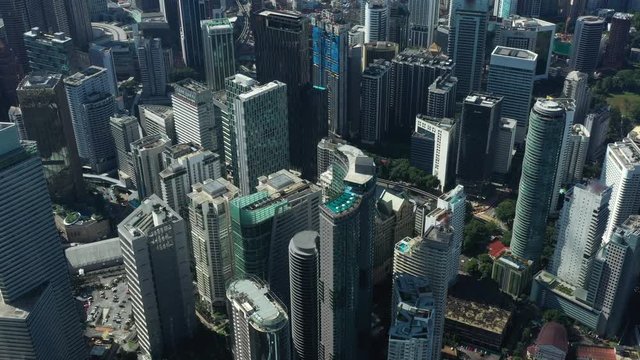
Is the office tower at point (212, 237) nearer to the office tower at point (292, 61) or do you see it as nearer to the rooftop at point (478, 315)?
the office tower at point (292, 61)

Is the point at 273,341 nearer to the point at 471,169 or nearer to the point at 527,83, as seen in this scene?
the point at 471,169

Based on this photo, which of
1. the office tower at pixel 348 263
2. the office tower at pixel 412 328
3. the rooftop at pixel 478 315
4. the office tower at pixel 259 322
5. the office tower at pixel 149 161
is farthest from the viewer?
the office tower at pixel 149 161

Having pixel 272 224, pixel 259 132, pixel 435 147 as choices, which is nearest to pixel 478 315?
pixel 272 224

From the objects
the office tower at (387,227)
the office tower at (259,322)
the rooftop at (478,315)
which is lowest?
the rooftop at (478,315)

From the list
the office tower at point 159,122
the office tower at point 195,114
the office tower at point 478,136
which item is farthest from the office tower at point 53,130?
the office tower at point 478,136

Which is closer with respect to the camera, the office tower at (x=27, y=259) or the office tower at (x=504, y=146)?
the office tower at (x=27, y=259)

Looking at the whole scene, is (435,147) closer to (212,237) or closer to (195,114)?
(195,114)
